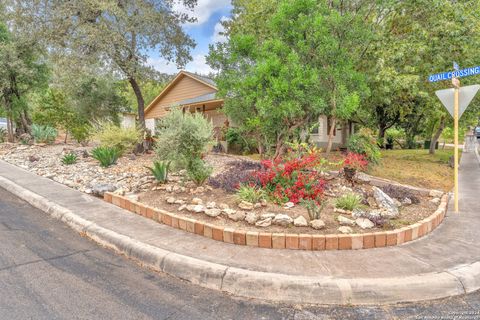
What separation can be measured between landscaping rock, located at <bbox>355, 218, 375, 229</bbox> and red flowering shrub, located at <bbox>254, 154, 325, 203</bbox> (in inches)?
30.4

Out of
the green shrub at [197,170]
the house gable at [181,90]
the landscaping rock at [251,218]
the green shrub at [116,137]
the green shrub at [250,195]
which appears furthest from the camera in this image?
the house gable at [181,90]

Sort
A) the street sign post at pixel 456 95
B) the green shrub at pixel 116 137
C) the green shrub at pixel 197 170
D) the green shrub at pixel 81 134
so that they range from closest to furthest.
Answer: the street sign post at pixel 456 95, the green shrub at pixel 197 170, the green shrub at pixel 116 137, the green shrub at pixel 81 134

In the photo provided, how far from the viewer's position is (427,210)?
4.90 m

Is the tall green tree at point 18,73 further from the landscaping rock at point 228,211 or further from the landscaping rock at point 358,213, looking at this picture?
the landscaping rock at point 358,213

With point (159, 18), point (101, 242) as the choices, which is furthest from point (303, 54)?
point (159, 18)

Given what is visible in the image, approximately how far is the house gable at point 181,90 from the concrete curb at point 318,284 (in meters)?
14.1

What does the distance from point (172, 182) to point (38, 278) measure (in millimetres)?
3186

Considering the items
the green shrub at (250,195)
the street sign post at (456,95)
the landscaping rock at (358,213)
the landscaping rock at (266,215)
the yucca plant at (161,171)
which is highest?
the street sign post at (456,95)

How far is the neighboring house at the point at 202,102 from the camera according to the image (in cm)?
1588

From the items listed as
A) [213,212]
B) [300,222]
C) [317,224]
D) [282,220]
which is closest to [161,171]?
[213,212]

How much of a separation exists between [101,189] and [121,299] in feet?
12.2

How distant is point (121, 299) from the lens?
2.57m

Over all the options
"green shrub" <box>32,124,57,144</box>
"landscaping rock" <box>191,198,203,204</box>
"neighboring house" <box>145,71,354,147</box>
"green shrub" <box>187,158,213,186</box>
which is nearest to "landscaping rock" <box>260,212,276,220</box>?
"landscaping rock" <box>191,198,203,204</box>

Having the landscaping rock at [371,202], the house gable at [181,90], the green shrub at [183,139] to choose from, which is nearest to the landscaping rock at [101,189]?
the green shrub at [183,139]
